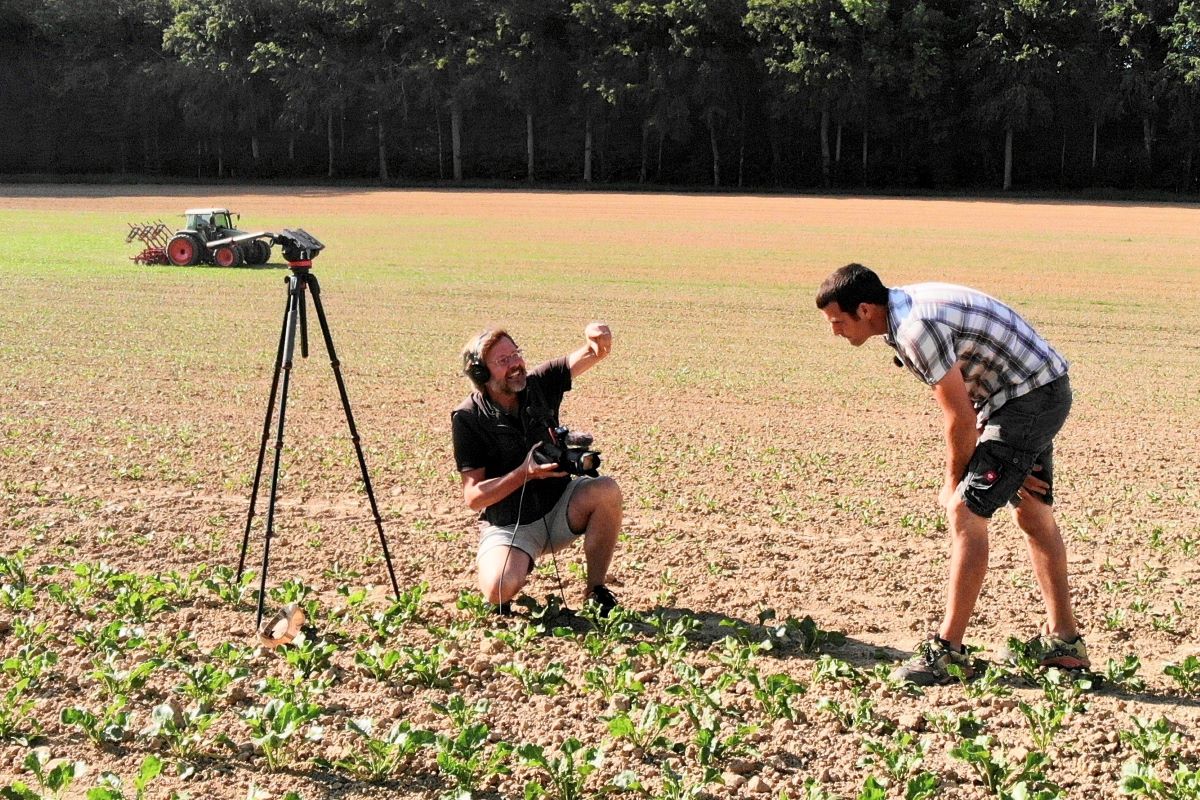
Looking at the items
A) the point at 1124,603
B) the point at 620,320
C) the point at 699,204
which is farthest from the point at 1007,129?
the point at 1124,603

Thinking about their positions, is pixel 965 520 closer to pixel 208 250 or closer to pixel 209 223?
pixel 208 250

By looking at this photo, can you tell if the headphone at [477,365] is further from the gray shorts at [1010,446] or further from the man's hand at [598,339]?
the gray shorts at [1010,446]

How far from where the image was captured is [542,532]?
21.1ft

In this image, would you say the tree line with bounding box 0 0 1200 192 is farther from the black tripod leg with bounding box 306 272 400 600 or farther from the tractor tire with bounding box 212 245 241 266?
the black tripod leg with bounding box 306 272 400 600

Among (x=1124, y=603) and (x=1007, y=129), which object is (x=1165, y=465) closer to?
(x=1124, y=603)

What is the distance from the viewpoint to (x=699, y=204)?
4688cm

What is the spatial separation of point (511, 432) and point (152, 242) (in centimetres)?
2899

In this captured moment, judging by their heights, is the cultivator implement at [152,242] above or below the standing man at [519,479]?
→ above

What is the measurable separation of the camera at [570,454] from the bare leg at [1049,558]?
1.87 m

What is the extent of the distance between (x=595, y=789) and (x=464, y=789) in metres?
0.45

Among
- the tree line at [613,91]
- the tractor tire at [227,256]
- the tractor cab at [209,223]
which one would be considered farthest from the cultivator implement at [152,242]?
the tree line at [613,91]

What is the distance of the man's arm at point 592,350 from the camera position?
6.31m

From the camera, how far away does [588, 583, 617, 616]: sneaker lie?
629cm

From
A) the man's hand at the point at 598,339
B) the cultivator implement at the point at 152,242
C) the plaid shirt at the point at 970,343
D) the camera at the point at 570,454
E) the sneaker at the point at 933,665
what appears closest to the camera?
the plaid shirt at the point at 970,343
